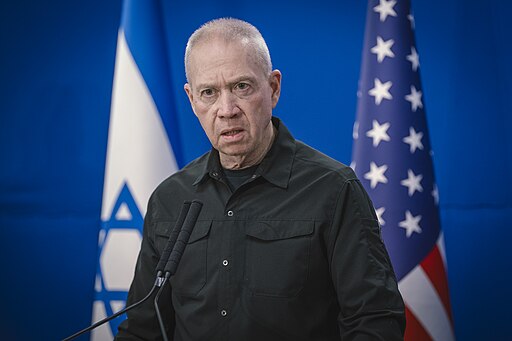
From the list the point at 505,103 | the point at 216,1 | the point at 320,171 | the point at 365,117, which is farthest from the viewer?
the point at 216,1

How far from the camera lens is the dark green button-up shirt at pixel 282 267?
1.42 m

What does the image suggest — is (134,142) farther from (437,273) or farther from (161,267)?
(161,267)

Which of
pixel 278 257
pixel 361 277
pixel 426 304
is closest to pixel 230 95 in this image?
pixel 278 257

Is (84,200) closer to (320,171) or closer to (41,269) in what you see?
(41,269)

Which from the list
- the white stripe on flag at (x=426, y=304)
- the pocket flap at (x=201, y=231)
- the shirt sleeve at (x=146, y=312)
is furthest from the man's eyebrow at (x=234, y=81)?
the white stripe on flag at (x=426, y=304)

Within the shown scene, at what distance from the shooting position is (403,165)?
259 centimetres

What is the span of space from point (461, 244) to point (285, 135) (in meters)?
1.59

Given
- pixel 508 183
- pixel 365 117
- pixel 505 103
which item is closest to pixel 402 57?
pixel 365 117

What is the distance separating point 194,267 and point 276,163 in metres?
0.32

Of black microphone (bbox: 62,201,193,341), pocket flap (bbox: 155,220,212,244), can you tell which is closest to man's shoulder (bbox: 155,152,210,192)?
pocket flap (bbox: 155,220,212,244)

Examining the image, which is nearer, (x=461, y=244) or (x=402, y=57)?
(x=402, y=57)

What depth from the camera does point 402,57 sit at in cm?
267

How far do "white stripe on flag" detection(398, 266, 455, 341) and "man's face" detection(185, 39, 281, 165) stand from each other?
46.0 inches

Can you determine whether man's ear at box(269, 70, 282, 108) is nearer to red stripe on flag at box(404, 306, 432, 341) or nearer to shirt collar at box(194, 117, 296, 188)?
shirt collar at box(194, 117, 296, 188)
